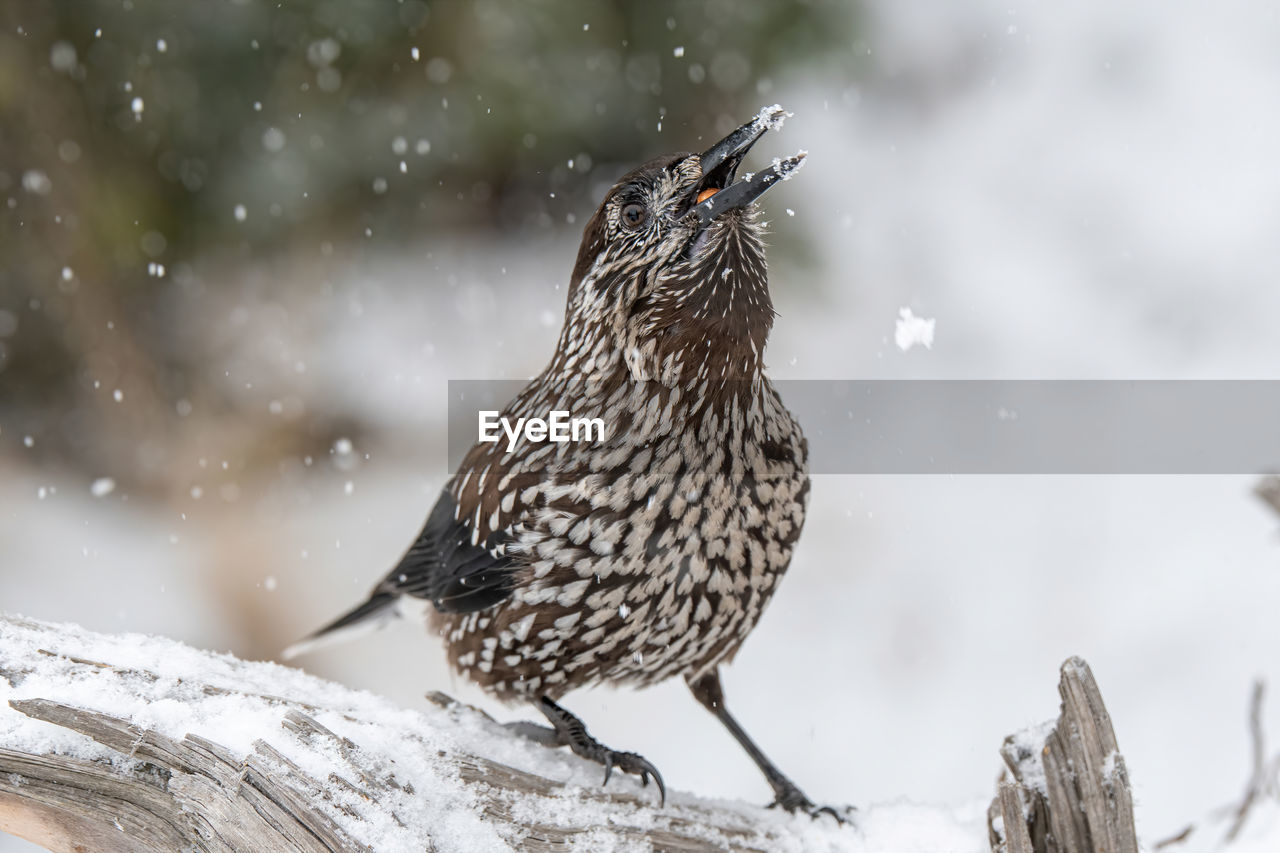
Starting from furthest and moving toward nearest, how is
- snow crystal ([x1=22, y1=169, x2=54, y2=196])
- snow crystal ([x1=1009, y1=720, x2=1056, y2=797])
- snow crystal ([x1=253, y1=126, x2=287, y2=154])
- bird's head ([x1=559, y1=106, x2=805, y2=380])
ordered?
snow crystal ([x1=22, y1=169, x2=54, y2=196]) < snow crystal ([x1=253, y1=126, x2=287, y2=154]) < bird's head ([x1=559, y1=106, x2=805, y2=380]) < snow crystal ([x1=1009, y1=720, x2=1056, y2=797])

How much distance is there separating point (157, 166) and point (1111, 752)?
179 inches

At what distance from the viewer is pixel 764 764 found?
271cm

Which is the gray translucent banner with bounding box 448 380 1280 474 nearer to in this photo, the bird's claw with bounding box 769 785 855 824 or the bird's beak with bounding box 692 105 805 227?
the bird's claw with bounding box 769 785 855 824

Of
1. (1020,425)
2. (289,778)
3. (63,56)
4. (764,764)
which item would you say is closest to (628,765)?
(764,764)

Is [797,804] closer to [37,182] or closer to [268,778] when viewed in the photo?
[268,778]

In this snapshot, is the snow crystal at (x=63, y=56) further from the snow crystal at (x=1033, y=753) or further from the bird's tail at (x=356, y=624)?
the snow crystal at (x=1033, y=753)

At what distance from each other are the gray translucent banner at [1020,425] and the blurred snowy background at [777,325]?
129 millimetres

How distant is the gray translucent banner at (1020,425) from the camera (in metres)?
5.93

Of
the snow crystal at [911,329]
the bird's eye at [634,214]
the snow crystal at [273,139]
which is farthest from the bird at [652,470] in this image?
the snow crystal at [273,139]

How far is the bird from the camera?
2.25 metres

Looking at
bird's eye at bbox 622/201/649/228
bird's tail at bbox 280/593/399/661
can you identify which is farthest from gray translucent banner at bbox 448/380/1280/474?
bird's eye at bbox 622/201/649/228

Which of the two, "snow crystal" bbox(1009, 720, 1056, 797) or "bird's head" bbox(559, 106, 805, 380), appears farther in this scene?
"bird's head" bbox(559, 106, 805, 380)

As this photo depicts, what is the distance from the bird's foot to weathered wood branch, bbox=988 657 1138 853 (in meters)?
0.54

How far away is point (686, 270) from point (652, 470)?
44 cm
